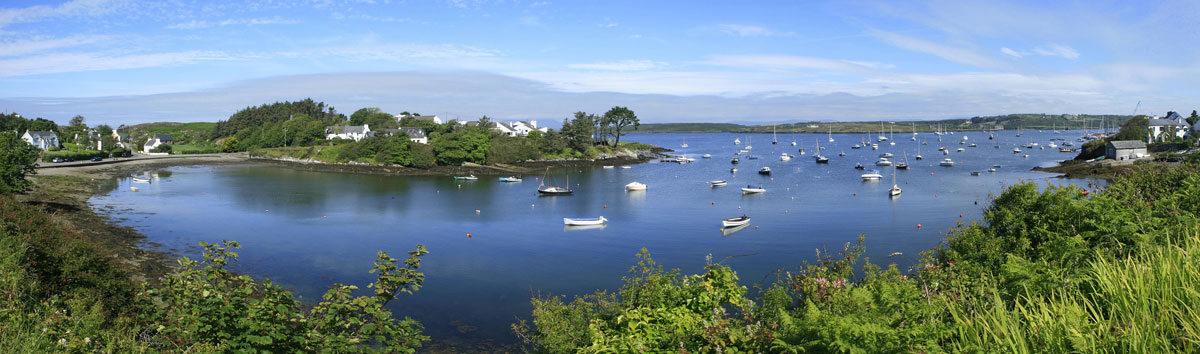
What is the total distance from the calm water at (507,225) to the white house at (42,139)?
143ft

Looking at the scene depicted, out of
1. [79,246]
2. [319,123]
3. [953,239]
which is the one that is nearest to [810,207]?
[953,239]

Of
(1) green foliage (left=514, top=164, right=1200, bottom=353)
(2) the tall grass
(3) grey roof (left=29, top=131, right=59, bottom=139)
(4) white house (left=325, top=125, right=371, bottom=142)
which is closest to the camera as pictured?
(2) the tall grass

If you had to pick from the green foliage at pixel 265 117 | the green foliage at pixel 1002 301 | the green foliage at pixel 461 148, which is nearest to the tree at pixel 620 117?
the green foliage at pixel 461 148

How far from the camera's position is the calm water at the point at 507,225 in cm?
2727

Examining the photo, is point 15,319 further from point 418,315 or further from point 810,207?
point 810,207

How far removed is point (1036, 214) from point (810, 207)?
33.6 m

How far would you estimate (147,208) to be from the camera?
47188mm

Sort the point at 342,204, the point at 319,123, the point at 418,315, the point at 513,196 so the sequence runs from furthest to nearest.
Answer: the point at 319,123 < the point at 513,196 < the point at 342,204 < the point at 418,315

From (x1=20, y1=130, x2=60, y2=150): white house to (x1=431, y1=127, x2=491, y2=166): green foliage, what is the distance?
59.2 m

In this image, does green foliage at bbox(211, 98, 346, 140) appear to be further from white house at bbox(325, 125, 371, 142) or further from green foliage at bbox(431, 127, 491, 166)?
green foliage at bbox(431, 127, 491, 166)

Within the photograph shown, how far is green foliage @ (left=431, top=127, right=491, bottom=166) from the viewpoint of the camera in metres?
84.2

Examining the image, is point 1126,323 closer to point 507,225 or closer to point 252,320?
point 252,320

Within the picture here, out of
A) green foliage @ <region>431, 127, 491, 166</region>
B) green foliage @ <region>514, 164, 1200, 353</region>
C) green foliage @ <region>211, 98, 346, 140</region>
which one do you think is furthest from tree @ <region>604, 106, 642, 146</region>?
green foliage @ <region>514, 164, 1200, 353</region>

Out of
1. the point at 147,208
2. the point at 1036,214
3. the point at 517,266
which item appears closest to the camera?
the point at 1036,214
